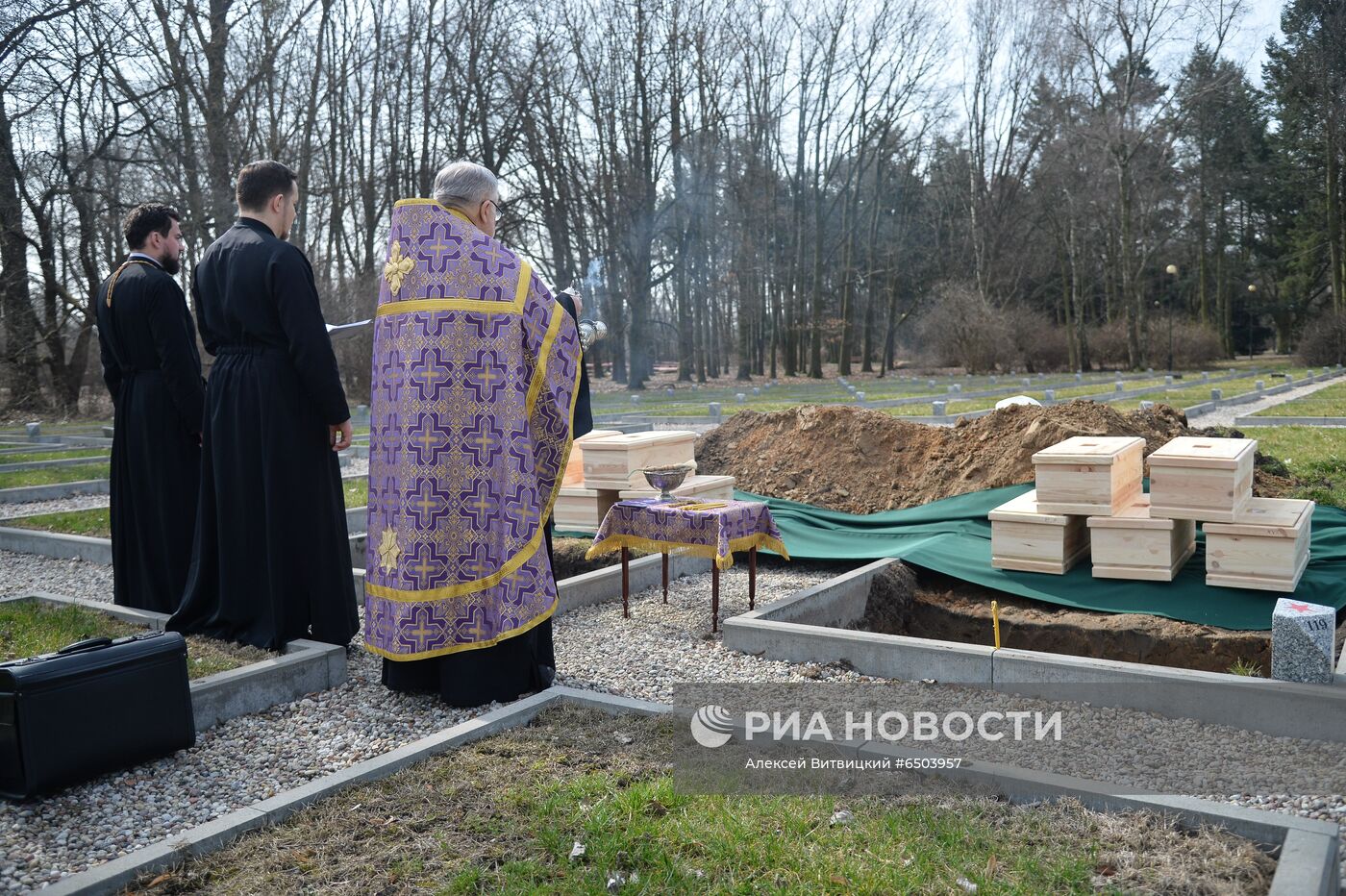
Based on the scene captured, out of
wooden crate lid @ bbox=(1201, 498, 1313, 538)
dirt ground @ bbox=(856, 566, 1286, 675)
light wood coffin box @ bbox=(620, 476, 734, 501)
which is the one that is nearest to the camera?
dirt ground @ bbox=(856, 566, 1286, 675)

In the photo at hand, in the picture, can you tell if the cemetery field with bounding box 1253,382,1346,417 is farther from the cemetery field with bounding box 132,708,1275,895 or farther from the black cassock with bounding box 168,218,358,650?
the black cassock with bounding box 168,218,358,650

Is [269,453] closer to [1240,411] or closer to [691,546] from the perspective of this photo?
[691,546]

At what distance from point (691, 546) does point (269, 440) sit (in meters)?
2.35

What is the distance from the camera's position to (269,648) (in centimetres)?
488

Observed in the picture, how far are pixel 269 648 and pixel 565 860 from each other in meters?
2.62

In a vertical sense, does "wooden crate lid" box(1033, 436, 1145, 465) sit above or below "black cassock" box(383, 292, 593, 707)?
above

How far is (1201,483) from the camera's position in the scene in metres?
5.89

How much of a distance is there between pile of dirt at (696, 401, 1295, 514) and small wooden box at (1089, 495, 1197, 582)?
7.10 ft

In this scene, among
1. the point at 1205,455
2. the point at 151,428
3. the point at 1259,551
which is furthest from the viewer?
the point at 1205,455

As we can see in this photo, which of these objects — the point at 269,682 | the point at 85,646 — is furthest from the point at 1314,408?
the point at 85,646

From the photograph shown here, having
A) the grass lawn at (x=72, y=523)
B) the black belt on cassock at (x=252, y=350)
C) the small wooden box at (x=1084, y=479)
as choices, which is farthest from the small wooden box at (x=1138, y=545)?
the grass lawn at (x=72, y=523)

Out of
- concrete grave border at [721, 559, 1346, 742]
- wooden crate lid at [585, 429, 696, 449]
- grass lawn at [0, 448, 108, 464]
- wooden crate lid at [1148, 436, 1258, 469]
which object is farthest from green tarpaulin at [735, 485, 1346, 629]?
grass lawn at [0, 448, 108, 464]

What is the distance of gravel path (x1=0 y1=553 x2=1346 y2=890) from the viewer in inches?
128

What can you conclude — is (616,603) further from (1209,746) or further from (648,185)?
(648,185)
